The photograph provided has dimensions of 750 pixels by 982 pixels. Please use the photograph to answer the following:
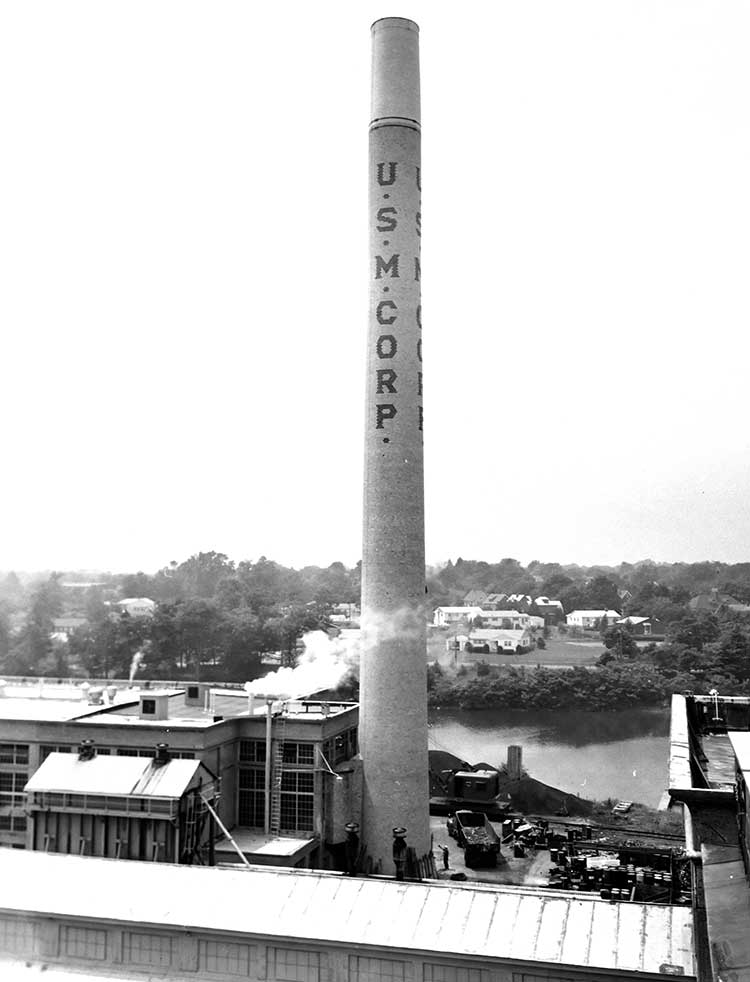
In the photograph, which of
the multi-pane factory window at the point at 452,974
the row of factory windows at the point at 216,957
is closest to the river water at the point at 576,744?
the multi-pane factory window at the point at 452,974

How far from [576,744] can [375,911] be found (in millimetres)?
54588

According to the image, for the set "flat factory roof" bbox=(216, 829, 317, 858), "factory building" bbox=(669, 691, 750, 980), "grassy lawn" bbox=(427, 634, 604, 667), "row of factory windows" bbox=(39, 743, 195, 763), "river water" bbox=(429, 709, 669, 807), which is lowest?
"river water" bbox=(429, 709, 669, 807)

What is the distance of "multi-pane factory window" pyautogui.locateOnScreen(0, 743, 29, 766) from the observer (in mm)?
25391

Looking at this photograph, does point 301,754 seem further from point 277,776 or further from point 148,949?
point 148,949

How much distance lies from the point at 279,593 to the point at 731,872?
288 feet

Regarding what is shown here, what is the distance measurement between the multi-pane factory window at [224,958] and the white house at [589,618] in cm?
8249

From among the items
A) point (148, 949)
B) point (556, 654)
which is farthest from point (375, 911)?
point (556, 654)

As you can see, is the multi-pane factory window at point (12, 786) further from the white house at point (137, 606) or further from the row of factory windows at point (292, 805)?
the white house at point (137, 606)

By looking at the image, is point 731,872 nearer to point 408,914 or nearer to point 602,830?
point 408,914

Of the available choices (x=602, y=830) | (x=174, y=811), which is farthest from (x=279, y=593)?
(x=174, y=811)

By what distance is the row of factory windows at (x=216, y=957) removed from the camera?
1252cm

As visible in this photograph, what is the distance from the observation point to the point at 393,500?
84.8 feet

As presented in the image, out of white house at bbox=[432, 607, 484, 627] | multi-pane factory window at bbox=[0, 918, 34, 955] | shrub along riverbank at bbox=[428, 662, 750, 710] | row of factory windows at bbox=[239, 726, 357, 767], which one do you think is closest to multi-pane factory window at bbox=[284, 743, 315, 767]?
row of factory windows at bbox=[239, 726, 357, 767]

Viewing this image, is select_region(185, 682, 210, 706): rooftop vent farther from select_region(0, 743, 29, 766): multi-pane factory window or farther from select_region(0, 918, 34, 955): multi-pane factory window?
select_region(0, 918, 34, 955): multi-pane factory window
